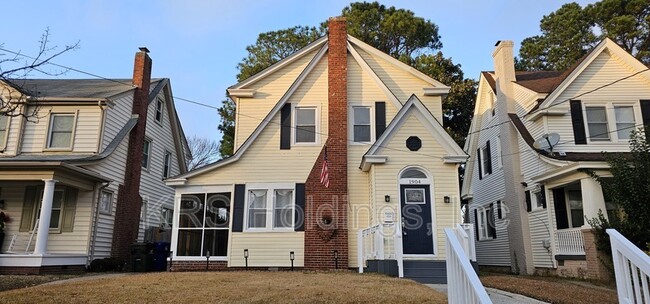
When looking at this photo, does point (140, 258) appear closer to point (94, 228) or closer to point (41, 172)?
point (94, 228)

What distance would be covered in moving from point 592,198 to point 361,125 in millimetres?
7116

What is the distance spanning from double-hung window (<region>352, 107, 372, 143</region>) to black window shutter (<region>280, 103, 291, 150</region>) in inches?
84.4

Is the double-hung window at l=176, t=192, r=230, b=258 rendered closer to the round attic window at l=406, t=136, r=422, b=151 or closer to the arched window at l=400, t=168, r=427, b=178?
the arched window at l=400, t=168, r=427, b=178

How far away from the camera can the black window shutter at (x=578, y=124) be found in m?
15.0

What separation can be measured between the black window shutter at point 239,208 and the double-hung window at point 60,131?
6765 millimetres

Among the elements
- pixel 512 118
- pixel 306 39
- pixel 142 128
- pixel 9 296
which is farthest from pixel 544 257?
pixel 306 39

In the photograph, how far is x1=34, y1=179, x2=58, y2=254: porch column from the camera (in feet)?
42.7

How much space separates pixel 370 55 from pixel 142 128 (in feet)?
31.9

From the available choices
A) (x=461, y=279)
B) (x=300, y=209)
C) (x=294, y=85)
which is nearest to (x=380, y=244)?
(x=300, y=209)

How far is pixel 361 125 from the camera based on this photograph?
48.2 ft

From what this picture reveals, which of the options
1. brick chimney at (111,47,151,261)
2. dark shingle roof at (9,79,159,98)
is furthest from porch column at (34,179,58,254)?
dark shingle roof at (9,79,159,98)

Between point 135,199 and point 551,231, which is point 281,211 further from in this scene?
point 551,231

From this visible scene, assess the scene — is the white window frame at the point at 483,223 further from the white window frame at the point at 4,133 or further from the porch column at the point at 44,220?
the white window frame at the point at 4,133

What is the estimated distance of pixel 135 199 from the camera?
697 inches
